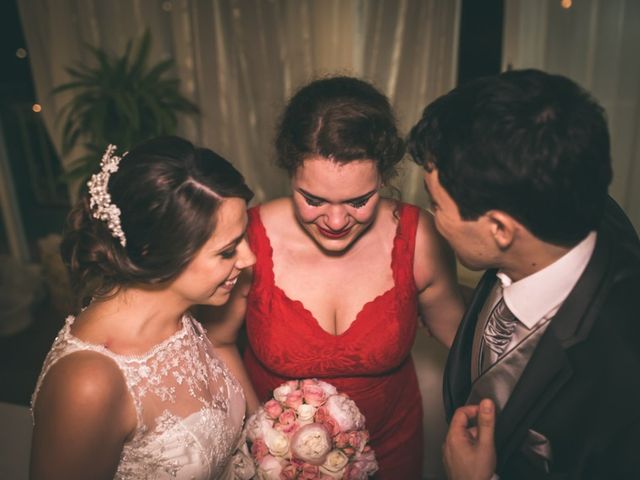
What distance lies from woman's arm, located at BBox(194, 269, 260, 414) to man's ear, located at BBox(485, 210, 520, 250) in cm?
100

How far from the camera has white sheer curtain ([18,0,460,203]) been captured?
4168mm

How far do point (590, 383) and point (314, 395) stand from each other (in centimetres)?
74

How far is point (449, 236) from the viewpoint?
135cm

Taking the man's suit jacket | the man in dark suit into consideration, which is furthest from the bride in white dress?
the man's suit jacket

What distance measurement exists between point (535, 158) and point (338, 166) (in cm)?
66

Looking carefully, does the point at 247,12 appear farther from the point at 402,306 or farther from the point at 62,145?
the point at 402,306

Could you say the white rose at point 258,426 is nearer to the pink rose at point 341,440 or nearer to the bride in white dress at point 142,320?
the bride in white dress at point 142,320

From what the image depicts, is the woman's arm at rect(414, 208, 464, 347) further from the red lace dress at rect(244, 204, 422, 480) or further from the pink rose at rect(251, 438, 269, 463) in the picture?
the pink rose at rect(251, 438, 269, 463)

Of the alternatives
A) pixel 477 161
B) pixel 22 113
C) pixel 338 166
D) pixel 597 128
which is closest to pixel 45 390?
pixel 338 166

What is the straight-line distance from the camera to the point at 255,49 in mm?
4520

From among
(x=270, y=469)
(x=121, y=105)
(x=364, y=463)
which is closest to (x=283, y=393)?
(x=270, y=469)

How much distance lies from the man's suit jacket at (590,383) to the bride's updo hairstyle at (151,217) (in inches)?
→ 35.3

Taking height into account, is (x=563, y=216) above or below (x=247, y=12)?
below

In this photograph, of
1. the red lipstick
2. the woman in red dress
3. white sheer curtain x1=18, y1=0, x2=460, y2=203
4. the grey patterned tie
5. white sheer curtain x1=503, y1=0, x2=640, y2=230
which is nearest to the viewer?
the grey patterned tie
